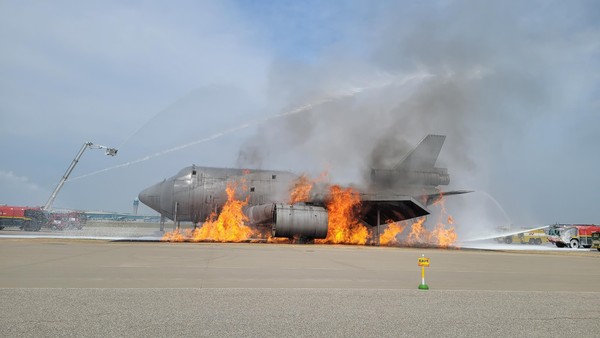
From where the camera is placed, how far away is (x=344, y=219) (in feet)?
110

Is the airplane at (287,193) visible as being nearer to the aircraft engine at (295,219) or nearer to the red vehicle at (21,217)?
the aircraft engine at (295,219)

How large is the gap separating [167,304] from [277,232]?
2163cm

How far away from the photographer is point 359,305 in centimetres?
833

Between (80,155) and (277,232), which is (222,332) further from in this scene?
(80,155)

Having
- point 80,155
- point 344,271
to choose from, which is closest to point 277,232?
point 344,271

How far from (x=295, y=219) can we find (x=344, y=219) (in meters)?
5.77

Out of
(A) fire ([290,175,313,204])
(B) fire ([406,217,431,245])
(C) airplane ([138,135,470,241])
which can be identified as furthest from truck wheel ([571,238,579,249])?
(A) fire ([290,175,313,204])

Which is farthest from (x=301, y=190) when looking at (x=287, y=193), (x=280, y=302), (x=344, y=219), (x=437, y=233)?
(x=280, y=302)

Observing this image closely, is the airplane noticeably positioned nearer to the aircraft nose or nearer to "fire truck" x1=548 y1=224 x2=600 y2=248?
the aircraft nose

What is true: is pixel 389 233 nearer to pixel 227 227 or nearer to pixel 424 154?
pixel 424 154

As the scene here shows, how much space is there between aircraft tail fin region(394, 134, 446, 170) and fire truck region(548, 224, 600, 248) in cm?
1780

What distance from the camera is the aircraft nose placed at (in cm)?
3344

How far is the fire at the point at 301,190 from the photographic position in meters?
33.0

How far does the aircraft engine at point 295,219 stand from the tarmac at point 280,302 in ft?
47.6
